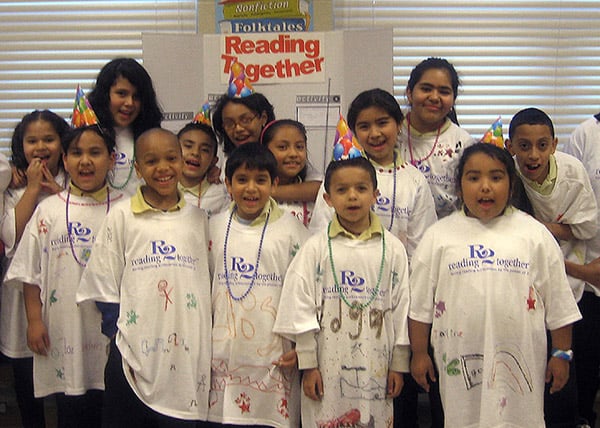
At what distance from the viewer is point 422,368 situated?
1.95m

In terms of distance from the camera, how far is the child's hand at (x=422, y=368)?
6.40 ft

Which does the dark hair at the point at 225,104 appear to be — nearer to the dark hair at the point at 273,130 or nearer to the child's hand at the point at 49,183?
the dark hair at the point at 273,130

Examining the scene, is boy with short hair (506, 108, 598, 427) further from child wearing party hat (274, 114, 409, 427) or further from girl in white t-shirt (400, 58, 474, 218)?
child wearing party hat (274, 114, 409, 427)

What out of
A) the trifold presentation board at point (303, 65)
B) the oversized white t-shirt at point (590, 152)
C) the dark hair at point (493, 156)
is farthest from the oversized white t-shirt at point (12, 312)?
the oversized white t-shirt at point (590, 152)

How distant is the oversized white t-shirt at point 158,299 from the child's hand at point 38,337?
262mm

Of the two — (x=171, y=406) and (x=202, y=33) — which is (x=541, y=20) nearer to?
(x=202, y=33)

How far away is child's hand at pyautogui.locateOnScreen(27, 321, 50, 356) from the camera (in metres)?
2.10

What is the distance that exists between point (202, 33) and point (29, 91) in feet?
3.22

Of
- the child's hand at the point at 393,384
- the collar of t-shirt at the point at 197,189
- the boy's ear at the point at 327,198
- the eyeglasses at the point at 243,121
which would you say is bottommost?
the child's hand at the point at 393,384

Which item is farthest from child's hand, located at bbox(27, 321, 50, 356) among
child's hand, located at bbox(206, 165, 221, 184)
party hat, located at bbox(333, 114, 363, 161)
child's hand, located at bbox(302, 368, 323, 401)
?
party hat, located at bbox(333, 114, 363, 161)

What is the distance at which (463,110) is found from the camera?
328cm

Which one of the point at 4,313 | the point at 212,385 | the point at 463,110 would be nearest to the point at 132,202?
the point at 212,385

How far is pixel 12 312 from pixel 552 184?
1.95 m

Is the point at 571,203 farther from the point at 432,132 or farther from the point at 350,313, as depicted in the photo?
the point at 350,313
